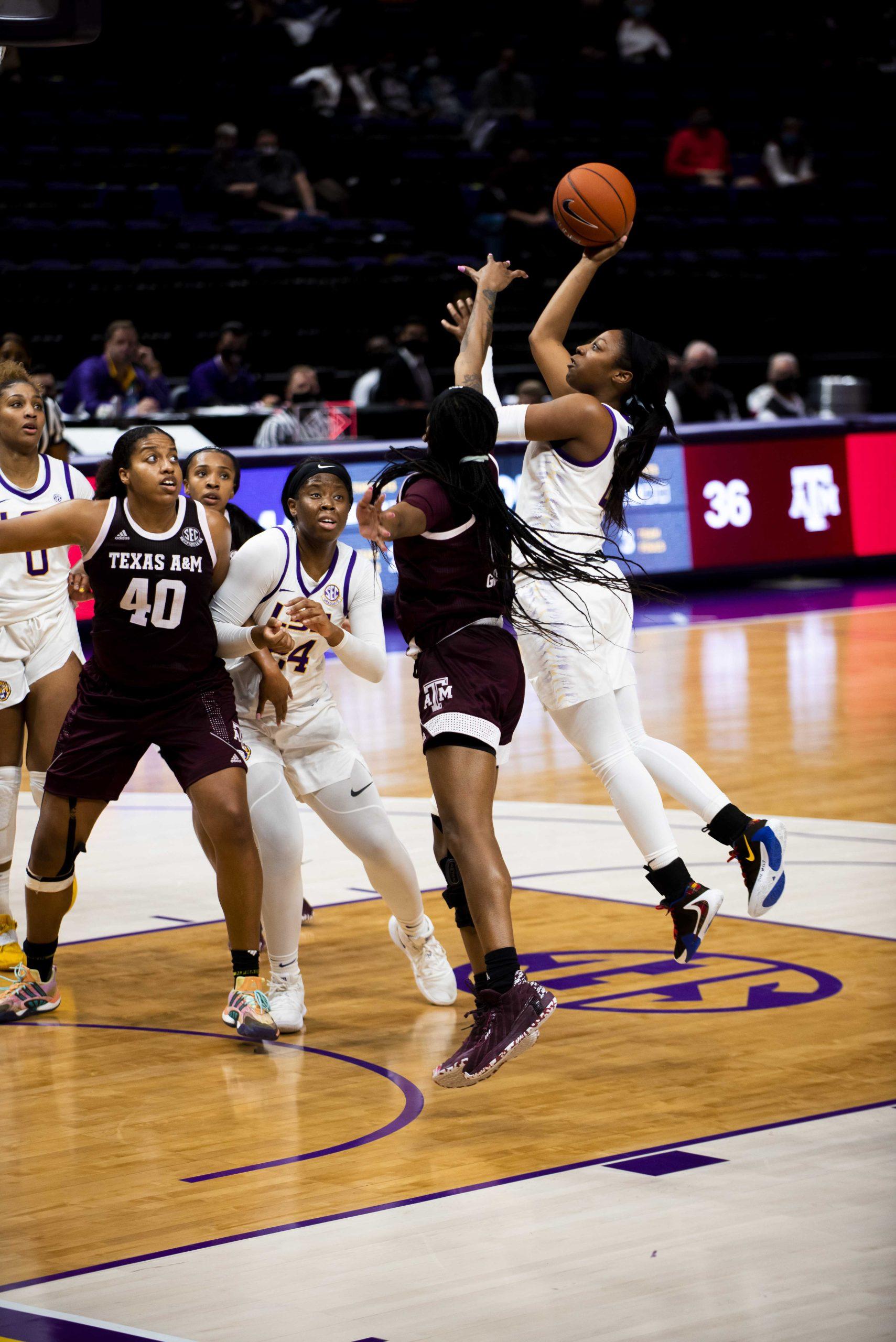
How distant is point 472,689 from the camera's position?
182 inches

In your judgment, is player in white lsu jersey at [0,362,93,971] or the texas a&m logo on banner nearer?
player in white lsu jersey at [0,362,93,971]

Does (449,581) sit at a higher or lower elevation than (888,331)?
lower

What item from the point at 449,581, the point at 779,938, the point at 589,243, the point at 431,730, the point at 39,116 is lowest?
the point at 779,938

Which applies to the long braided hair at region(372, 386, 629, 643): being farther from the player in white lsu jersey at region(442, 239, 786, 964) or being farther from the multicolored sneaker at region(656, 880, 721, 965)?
the multicolored sneaker at region(656, 880, 721, 965)

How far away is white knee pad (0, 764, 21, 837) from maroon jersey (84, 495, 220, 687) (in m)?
0.90

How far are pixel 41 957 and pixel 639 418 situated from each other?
2.29m

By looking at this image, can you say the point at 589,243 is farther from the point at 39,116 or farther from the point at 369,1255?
the point at 39,116

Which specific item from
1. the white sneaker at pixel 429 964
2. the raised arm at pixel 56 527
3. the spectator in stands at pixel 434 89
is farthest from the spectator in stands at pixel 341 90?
the white sneaker at pixel 429 964

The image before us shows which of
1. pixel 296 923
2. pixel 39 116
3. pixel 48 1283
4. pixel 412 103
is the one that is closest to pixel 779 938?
pixel 296 923

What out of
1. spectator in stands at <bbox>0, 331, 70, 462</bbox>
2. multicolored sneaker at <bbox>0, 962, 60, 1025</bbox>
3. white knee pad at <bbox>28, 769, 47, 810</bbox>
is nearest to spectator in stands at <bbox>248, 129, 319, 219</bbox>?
spectator in stands at <bbox>0, 331, 70, 462</bbox>

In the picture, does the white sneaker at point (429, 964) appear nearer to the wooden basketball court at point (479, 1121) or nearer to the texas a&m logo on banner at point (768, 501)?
the wooden basketball court at point (479, 1121)

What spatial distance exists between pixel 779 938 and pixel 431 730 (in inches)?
70.0

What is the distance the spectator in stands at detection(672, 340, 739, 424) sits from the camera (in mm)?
15648

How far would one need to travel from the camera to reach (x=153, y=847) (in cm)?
743
